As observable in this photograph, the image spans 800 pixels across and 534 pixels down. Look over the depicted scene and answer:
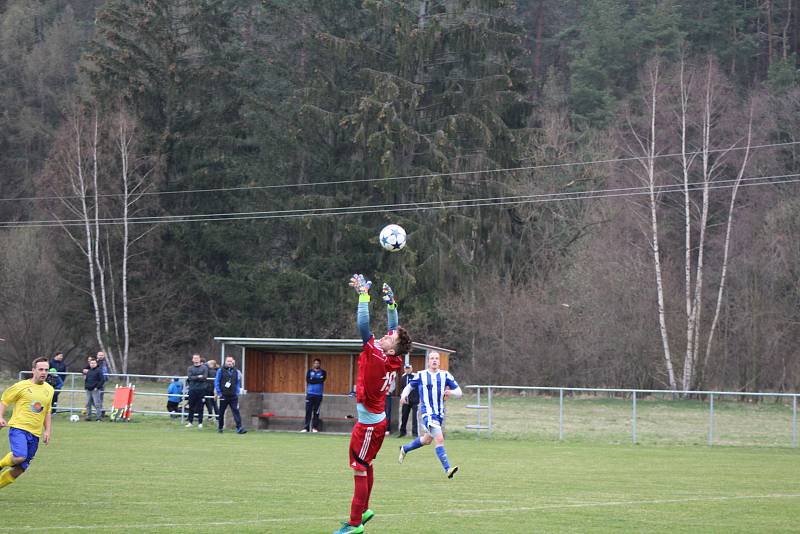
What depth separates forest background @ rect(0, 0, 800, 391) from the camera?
45094 millimetres

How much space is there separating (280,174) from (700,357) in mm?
24979

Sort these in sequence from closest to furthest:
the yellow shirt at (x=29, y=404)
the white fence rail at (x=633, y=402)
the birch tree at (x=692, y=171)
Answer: the yellow shirt at (x=29, y=404)
the white fence rail at (x=633, y=402)
the birch tree at (x=692, y=171)

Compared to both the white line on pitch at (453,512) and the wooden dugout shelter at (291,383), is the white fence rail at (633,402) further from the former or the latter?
the white line on pitch at (453,512)

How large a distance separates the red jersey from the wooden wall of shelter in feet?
65.9

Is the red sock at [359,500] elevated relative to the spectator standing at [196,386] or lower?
elevated

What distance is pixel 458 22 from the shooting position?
2028 inches

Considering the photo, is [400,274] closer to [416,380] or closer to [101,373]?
[101,373]

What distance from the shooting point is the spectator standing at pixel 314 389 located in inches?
1134

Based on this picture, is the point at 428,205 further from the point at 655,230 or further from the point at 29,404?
the point at 29,404

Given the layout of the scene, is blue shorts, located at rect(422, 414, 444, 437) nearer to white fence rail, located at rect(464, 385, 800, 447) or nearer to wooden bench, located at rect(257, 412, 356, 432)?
white fence rail, located at rect(464, 385, 800, 447)

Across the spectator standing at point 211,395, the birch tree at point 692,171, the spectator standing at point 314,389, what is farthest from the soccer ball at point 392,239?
the birch tree at point 692,171

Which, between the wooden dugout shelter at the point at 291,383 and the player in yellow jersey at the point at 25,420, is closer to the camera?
the player in yellow jersey at the point at 25,420

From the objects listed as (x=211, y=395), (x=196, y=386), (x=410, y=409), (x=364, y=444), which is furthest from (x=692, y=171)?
(x=364, y=444)

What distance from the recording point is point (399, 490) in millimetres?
15047
